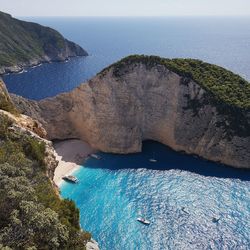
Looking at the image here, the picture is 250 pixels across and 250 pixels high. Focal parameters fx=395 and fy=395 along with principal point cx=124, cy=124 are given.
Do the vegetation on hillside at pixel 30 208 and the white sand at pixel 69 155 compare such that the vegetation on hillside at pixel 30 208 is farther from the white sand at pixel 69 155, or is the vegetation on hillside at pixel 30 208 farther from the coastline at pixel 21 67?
the coastline at pixel 21 67

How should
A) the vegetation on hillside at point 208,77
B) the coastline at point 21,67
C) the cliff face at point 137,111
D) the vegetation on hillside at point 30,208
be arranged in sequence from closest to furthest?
the vegetation on hillside at point 30,208 → the cliff face at point 137,111 → the vegetation on hillside at point 208,77 → the coastline at point 21,67

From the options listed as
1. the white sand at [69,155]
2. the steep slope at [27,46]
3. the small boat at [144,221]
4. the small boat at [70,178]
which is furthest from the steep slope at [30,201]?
the steep slope at [27,46]

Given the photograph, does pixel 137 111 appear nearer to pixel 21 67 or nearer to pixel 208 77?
pixel 208 77

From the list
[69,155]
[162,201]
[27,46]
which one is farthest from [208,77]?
[27,46]

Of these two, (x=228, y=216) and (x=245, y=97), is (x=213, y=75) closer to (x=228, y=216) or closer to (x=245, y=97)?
(x=245, y=97)

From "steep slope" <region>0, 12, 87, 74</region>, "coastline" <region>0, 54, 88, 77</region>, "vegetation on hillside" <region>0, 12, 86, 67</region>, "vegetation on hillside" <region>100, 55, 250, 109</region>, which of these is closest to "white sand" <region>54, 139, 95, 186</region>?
"vegetation on hillside" <region>100, 55, 250, 109</region>

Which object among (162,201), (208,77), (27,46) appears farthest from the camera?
(27,46)

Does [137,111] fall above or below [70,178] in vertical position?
above
